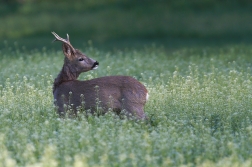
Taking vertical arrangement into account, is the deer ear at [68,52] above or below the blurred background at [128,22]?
below

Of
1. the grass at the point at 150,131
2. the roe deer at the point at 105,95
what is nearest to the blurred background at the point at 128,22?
the grass at the point at 150,131

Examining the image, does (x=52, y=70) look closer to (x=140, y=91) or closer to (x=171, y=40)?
(x=140, y=91)

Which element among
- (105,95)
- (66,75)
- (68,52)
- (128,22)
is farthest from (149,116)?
(128,22)

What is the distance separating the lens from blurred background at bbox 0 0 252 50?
24.9 meters

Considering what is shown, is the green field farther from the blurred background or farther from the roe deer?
the blurred background

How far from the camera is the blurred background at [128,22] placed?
81.6 feet

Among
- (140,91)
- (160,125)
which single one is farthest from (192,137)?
(140,91)

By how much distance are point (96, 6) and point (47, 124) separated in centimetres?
2328

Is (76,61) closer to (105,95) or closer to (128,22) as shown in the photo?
(105,95)

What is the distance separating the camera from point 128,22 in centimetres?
2922

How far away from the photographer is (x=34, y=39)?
81.9 ft

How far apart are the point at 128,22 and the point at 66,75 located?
18610 mm

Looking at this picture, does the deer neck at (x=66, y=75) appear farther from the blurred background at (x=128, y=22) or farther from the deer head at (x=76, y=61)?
the blurred background at (x=128, y=22)

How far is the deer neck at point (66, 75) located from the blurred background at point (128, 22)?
11448mm
